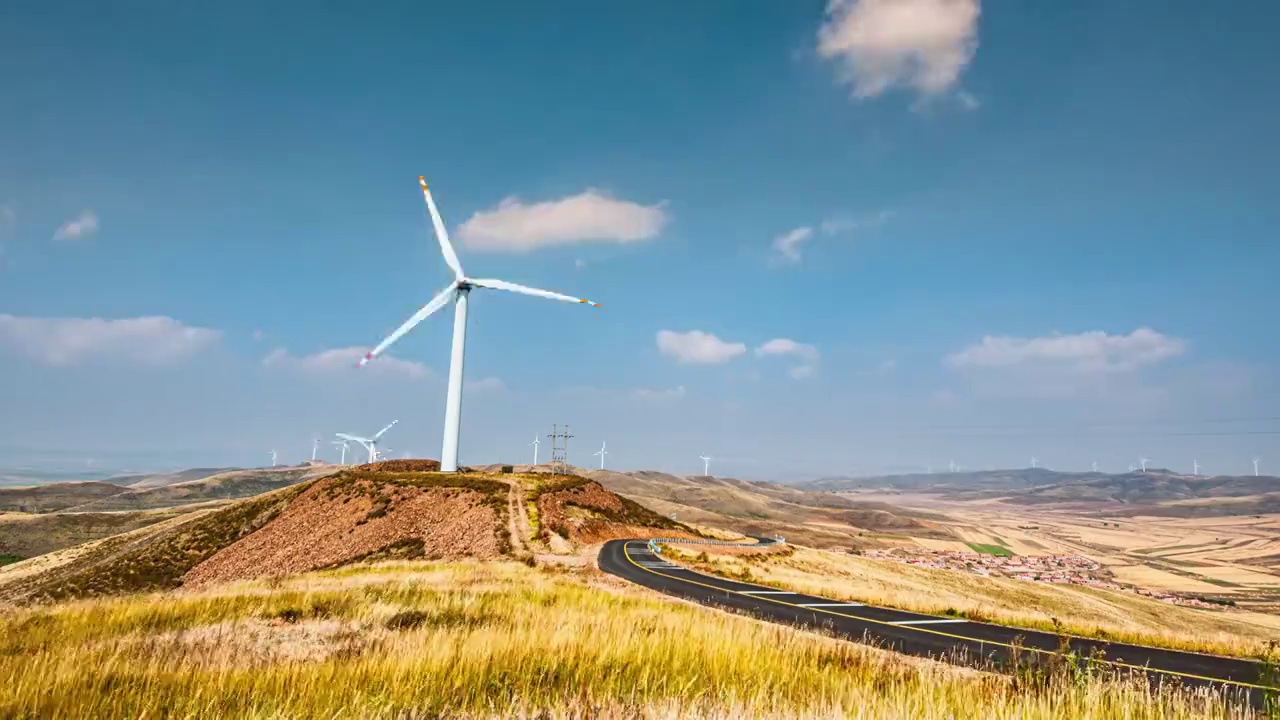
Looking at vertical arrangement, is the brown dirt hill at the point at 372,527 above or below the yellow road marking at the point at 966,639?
below

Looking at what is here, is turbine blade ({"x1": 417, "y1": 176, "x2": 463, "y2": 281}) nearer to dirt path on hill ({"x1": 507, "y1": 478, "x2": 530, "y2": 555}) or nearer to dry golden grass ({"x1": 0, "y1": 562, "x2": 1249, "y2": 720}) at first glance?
dirt path on hill ({"x1": 507, "y1": 478, "x2": 530, "y2": 555})

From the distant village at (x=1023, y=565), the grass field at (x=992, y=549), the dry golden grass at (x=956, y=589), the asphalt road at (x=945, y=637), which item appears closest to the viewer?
the asphalt road at (x=945, y=637)

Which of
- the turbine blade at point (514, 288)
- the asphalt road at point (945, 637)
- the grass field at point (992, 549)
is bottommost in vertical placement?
the grass field at point (992, 549)

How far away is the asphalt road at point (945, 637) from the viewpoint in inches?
554

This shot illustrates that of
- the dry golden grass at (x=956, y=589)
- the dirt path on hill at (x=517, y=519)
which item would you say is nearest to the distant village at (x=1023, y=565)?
the dry golden grass at (x=956, y=589)

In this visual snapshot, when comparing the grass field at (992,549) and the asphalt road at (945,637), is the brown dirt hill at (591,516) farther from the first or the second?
the grass field at (992,549)

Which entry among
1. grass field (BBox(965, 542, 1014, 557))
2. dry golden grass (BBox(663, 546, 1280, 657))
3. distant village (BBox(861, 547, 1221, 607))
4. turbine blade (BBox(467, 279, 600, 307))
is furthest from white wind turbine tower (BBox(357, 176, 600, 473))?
grass field (BBox(965, 542, 1014, 557))

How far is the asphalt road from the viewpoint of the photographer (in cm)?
1406

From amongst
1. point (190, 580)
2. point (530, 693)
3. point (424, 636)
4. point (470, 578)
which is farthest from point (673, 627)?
point (190, 580)

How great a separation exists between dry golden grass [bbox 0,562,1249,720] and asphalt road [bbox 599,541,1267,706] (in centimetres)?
264

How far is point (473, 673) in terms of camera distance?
6926 millimetres

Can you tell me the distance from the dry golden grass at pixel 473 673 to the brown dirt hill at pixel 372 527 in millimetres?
38258

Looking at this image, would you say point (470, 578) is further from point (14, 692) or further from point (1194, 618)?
point (1194, 618)

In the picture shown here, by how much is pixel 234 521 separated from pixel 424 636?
75207 millimetres
